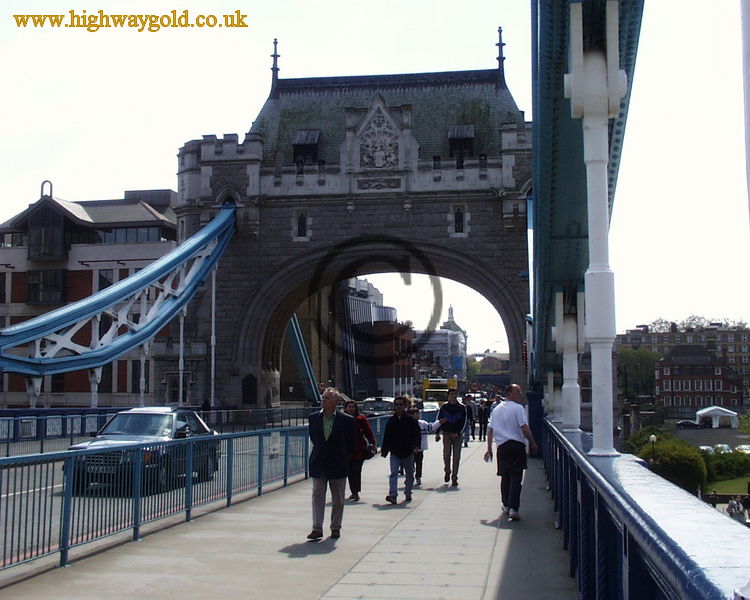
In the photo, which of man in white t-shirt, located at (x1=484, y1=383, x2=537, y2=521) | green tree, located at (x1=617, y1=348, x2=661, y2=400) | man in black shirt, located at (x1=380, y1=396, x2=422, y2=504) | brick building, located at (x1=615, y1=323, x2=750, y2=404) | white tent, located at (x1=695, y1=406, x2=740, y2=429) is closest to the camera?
man in white t-shirt, located at (x1=484, y1=383, x2=537, y2=521)

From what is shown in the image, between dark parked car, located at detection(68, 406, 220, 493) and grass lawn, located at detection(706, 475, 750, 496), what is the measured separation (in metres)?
36.3

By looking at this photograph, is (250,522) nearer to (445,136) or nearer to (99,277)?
(445,136)

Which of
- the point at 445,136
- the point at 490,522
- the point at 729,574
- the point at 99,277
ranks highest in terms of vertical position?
the point at 445,136

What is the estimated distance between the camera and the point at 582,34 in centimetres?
771

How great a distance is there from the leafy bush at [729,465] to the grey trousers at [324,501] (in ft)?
149

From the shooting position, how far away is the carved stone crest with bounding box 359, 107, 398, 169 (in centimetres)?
3803

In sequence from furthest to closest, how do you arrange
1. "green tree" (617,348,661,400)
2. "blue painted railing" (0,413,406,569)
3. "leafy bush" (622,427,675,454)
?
1. "green tree" (617,348,661,400)
2. "leafy bush" (622,427,675,454)
3. "blue painted railing" (0,413,406,569)

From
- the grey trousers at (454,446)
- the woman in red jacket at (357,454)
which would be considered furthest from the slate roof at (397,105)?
the woman in red jacket at (357,454)

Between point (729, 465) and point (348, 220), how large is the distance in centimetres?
2786

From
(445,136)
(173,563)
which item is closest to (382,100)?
(445,136)

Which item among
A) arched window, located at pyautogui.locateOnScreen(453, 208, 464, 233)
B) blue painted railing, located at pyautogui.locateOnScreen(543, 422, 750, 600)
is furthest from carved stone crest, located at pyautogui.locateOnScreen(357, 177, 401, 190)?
blue painted railing, located at pyautogui.locateOnScreen(543, 422, 750, 600)

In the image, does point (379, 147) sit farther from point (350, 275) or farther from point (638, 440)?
point (638, 440)

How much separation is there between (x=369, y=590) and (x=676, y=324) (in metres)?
137

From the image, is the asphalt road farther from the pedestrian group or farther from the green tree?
the pedestrian group
